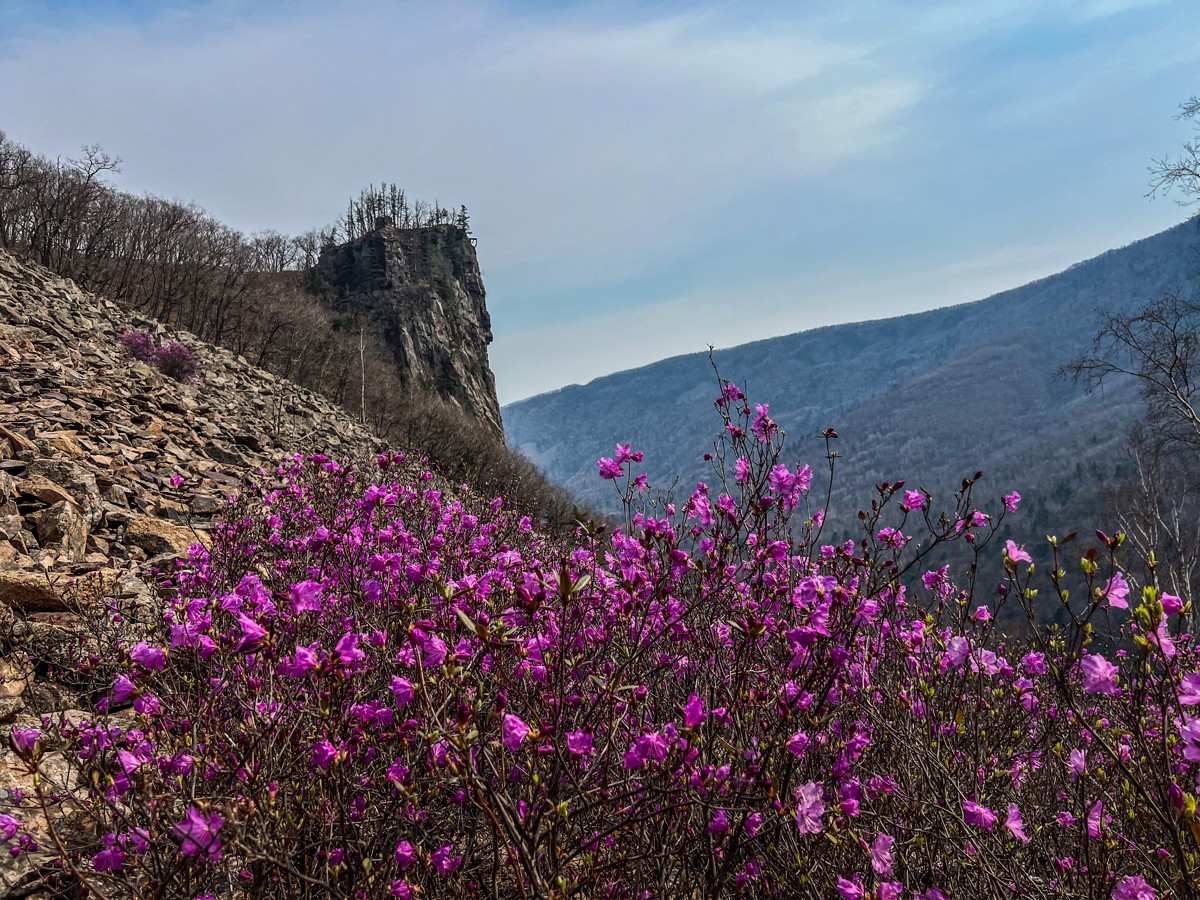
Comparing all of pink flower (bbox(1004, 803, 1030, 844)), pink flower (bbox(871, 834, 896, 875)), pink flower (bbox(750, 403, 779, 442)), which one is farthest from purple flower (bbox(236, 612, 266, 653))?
pink flower (bbox(750, 403, 779, 442))

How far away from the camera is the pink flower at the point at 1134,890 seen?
191 cm

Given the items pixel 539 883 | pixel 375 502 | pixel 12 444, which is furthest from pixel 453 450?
pixel 539 883

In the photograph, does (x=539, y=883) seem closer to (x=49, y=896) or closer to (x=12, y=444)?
(x=49, y=896)

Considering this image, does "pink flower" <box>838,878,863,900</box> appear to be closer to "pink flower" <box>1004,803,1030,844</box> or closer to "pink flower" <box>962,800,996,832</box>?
"pink flower" <box>962,800,996,832</box>

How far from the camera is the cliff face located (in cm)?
5212

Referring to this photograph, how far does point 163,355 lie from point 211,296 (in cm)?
1928

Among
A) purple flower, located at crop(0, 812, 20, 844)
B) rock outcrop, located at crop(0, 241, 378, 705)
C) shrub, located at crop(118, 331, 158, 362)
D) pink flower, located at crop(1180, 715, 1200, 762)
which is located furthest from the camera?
shrub, located at crop(118, 331, 158, 362)

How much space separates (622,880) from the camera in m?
2.42

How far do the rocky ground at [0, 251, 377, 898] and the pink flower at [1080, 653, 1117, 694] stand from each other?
12.6ft

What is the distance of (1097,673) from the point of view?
1.91 meters

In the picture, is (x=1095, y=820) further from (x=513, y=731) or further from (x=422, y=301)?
(x=422, y=301)

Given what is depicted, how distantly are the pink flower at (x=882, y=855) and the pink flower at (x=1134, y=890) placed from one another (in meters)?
0.63

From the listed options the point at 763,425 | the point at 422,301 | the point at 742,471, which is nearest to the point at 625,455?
the point at 742,471

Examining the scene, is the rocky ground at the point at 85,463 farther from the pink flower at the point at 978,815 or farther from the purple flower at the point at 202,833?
the pink flower at the point at 978,815
